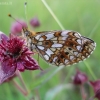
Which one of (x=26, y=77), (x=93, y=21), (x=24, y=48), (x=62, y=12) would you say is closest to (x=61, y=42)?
(x=24, y=48)

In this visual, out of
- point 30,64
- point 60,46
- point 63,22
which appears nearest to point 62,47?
point 60,46

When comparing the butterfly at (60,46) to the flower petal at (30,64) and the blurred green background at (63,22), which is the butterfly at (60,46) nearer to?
the flower petal at (30,64)

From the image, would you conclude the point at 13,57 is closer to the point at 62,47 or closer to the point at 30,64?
the point at 30,64

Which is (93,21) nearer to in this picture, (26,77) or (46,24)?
(46,24)

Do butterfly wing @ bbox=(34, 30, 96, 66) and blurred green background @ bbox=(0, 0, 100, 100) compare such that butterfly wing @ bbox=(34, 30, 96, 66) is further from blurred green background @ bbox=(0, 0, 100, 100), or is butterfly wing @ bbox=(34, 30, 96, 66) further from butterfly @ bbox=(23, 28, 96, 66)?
blurred green background @ bbox=(0, 0, 100, 100)

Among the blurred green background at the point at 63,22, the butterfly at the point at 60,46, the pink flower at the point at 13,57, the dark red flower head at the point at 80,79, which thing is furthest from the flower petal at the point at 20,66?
the blurred green background at the point at 63,22
